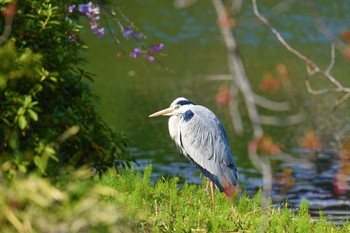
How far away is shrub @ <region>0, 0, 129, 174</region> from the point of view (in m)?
6.03

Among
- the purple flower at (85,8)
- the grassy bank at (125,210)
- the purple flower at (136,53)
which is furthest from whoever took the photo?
the purple flower at (136,53)

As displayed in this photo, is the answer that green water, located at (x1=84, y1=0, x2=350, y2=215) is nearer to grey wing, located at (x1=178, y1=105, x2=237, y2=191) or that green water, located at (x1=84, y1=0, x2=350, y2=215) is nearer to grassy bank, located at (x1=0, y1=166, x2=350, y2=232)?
grey wing, located at (x1=178, y1=105, x2=237, y2=191)

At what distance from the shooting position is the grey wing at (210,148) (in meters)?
8.48

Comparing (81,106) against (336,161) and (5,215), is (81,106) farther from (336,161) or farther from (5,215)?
(336,161)

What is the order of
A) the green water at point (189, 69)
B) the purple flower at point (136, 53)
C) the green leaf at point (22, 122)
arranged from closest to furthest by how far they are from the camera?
the green leaf at point (22, 122), the purple flower at point (136, 53), the green water at point (189, 69)

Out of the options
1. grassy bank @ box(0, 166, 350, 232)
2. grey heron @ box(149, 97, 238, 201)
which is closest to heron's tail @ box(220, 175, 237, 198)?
grey heron @ box(149, 97, 238, 201)

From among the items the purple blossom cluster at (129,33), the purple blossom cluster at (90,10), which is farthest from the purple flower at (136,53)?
the purple blossom cluster at (90,10)

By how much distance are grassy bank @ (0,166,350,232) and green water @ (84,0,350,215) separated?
47.5 inches

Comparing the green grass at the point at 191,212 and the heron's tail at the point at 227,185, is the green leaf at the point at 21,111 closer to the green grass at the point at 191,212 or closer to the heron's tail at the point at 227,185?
the green grass at the point at 191,212

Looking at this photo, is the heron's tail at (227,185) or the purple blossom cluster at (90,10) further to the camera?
the purple blossom cluster at (90,10)

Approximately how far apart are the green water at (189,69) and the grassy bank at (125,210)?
1.21 meters

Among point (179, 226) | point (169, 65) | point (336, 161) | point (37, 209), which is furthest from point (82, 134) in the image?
point (169, 65)

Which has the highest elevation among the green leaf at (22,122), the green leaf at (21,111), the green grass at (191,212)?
the green leaf at (21,111)

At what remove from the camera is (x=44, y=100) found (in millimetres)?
6840
